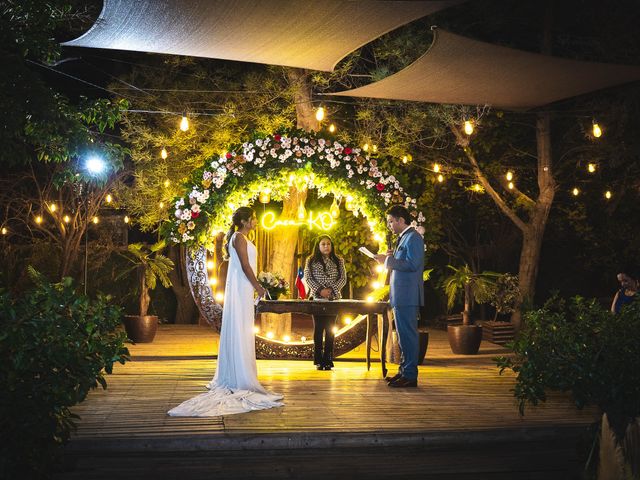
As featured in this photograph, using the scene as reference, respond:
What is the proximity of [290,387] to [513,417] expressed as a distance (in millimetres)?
2423

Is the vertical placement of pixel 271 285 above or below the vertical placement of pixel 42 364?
above

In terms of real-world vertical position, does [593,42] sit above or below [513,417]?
above

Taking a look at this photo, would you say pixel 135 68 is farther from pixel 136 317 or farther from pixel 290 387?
pixel 290 387

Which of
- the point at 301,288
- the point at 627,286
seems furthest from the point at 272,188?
the point at 627,286

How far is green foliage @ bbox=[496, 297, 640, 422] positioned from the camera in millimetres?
5547

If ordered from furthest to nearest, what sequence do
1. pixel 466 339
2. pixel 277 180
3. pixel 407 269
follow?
pixel 466 339 < pixel 277 180 < pixel 407 269

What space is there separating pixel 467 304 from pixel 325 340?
3.17 metres

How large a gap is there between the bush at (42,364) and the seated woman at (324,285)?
→ 477cm

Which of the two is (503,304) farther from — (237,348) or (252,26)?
(252,26)


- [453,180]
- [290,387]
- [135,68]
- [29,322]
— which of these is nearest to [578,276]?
[453,180]

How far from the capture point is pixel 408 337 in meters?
8.64

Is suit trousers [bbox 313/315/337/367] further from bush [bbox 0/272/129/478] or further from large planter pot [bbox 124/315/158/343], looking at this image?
bush [bbox 0/272/129/478]

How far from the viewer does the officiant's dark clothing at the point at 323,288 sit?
10.1 metres

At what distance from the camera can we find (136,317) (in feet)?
43.2
